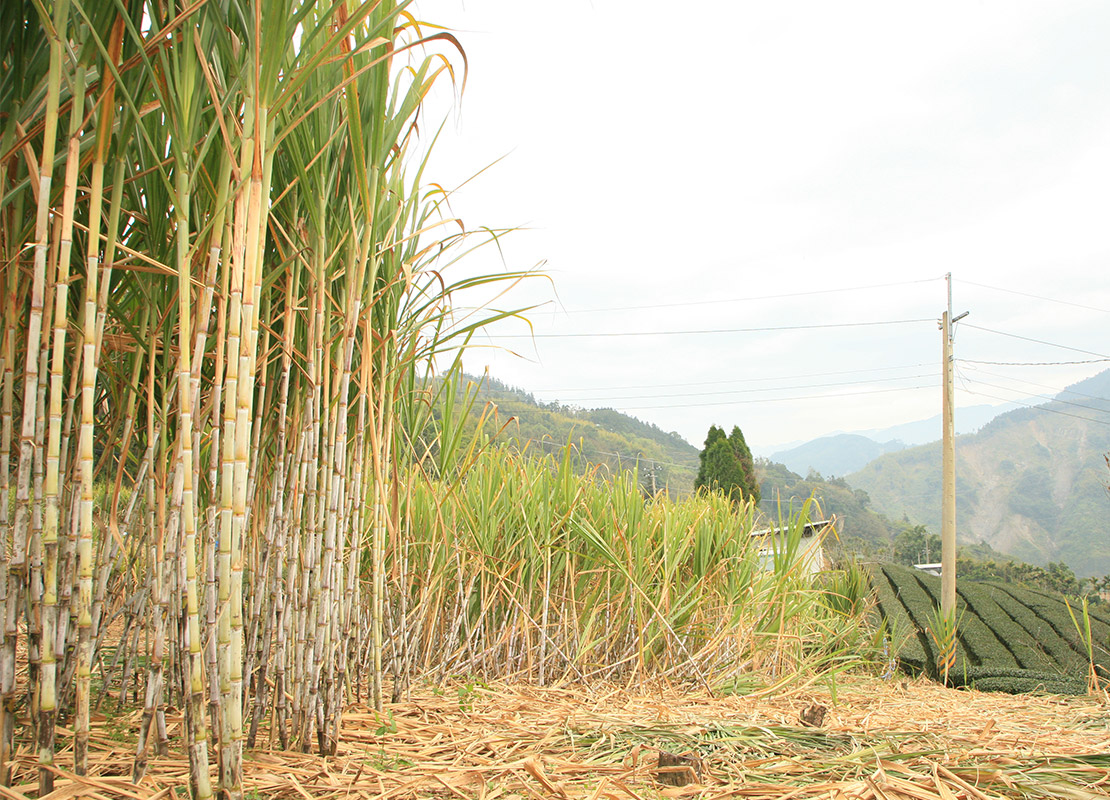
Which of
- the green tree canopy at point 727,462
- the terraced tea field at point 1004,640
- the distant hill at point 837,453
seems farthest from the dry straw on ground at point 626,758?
the distant hill at point 837,453

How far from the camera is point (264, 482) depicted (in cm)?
165

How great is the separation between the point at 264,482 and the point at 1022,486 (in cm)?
9661

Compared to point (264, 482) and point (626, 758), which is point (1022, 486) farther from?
point (264, 482)

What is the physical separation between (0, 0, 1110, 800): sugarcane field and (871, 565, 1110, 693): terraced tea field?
2.85 metres

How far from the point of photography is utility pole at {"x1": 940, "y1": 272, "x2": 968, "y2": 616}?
1084 cm

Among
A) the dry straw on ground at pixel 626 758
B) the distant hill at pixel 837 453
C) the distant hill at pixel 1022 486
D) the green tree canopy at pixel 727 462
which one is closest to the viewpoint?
the dry straw on ground at pixel 626 758

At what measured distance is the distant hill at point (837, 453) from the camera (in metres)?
171

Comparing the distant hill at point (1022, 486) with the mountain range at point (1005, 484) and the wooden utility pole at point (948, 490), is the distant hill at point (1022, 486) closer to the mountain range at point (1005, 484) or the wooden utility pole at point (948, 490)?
the mountain range at point (1005, 484)

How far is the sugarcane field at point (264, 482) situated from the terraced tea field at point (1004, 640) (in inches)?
112

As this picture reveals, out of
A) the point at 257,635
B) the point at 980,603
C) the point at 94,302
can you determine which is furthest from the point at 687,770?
the point at 980,603

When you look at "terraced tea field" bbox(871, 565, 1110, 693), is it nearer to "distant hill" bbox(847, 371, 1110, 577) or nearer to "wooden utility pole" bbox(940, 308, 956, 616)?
"wooden utility pole" bbox(940, 308, 956, 616)

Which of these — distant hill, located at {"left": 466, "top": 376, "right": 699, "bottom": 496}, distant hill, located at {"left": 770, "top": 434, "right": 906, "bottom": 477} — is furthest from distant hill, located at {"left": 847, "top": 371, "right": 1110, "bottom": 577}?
distant hill, located at {"left": 770, "top": 434, "right": 906, "bottom": 477}

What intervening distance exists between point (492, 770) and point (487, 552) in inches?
49.9

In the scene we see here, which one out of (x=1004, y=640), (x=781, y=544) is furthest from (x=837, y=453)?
(x=781, y=544)
